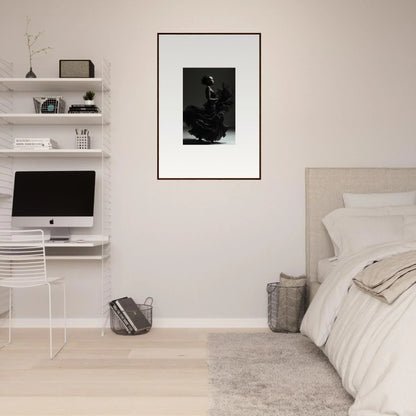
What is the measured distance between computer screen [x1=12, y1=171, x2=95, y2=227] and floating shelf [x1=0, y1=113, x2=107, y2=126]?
395 millimetres

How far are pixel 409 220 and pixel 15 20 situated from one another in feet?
10.7

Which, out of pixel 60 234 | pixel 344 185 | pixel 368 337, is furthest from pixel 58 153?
pixel 368 337

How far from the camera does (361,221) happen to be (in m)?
3.69

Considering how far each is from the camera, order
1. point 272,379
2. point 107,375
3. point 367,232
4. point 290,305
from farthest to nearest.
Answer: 1. point 290,305
2. point 367,232
3. point 107,375
4. point 272,379

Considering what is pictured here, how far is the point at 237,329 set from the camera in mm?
4199

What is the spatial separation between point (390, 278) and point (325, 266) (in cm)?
138

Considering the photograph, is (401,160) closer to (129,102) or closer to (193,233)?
(193,233)

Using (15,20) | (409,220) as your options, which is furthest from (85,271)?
(409,220)

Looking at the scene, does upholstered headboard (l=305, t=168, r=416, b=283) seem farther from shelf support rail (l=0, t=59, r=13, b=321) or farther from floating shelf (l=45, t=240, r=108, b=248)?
shelf support rail (l=0, t=59, r=13, b=321)

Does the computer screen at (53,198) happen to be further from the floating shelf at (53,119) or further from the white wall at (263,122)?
the floating shelf at (53,119)

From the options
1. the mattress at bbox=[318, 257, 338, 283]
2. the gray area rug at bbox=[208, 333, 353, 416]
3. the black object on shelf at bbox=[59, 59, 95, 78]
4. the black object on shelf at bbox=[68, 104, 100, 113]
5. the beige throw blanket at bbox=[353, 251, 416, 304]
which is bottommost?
the gray area rug at bbox=[208, 333, 353, 416]

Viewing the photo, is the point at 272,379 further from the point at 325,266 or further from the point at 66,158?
the point at 66,158

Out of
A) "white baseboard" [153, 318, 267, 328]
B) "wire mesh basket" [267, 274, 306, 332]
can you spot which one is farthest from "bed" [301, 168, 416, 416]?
"white baseboard" [153, 318, 267, 328]

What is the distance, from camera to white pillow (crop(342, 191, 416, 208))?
13.2ft
